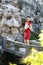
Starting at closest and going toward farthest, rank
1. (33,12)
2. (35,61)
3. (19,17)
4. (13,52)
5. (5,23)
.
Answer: (35,61), (13,52), (5,23), (19,17), (33,12)

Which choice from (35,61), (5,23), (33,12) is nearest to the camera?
(35,61)

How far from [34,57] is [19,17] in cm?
1086

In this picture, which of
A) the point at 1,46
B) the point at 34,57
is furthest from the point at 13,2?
the point at 34,57

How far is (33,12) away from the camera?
15.4 m

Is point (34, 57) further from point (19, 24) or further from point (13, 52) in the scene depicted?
point (19, 24)

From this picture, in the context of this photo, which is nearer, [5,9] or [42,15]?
[5,9]

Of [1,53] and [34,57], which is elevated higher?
[34,57]

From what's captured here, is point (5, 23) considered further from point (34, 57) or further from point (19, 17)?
point (34, 57)

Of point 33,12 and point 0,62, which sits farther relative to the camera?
point 33,12

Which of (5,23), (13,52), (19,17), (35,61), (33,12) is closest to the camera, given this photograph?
(35,61)

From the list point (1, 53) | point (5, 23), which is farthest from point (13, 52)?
point (5, 23)

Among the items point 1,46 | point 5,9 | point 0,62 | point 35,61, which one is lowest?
point 0,62

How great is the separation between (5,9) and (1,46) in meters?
2.73

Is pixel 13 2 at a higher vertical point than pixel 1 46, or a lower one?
higher
